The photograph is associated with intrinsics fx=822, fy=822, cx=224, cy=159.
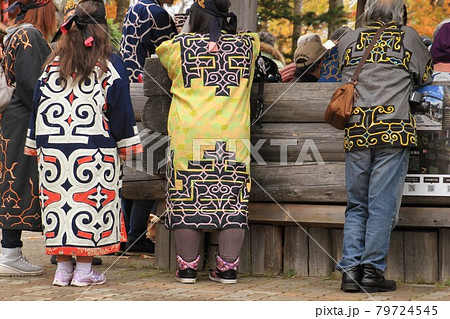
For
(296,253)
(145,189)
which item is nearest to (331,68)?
(296,253)

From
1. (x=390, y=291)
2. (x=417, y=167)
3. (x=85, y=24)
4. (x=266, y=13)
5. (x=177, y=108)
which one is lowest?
(x=390, y=291)

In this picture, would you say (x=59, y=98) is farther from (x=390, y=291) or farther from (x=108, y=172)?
(x=390, y=291)

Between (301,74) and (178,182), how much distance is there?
169 centimetres

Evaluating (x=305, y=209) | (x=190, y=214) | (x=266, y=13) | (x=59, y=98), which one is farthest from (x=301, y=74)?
(x=266, y=13)

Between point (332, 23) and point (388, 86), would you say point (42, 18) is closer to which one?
point (388, 86)

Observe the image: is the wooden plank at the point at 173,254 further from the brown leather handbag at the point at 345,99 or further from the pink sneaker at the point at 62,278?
the brown leather handbag at the point at 345,99

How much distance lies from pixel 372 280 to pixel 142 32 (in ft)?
9.51

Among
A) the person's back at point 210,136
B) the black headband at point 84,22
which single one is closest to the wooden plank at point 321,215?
the person's back at point 210,136

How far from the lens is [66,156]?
5539 millimetres

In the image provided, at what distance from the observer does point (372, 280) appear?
5.45m

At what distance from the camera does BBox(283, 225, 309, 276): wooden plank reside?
20.6ft

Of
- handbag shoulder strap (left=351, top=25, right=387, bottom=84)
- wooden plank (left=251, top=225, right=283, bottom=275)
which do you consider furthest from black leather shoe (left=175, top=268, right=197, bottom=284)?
handbag shoulder strap (left=351, top=25, right=387, bottom=84)
